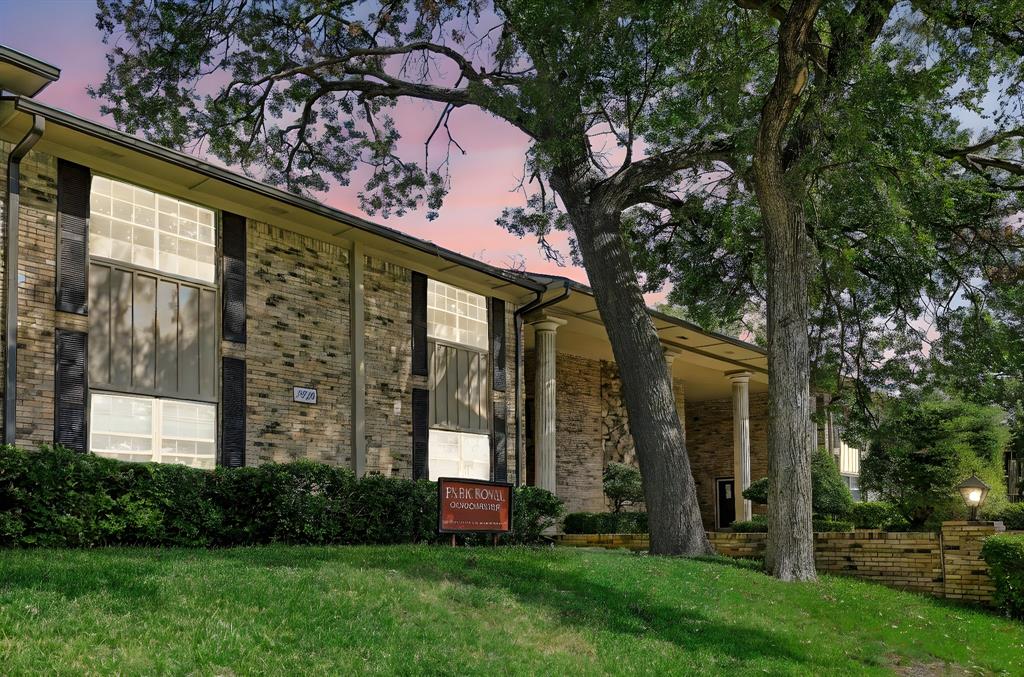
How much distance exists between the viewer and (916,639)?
1087 centimetres

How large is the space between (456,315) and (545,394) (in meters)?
3.74

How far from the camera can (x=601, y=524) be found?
23031 millimetres

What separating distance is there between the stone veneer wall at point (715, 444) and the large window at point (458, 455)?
17.7 meters

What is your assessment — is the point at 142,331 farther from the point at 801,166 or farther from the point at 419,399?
the point at 801,166

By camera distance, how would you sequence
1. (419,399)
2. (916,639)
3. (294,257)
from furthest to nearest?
1. (419,399)
2. (294,257)
3. (916,639)

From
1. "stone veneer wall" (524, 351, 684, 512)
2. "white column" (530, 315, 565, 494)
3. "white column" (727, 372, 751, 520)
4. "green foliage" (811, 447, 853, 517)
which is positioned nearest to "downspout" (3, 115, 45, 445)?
"white column" (530, 315, 565, 494)

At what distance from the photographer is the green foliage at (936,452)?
19234 mm

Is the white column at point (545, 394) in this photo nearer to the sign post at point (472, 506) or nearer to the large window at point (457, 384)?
the large window at point (457, 384)

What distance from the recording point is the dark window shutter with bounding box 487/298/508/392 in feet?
62.7

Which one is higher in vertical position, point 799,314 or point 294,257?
point 294,257

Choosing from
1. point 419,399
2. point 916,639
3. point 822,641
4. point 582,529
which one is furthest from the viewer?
point 582,529

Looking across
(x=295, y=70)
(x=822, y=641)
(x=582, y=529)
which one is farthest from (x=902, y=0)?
(x=582, y=529)

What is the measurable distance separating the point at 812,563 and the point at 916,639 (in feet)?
9.20

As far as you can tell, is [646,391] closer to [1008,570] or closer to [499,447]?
[499,447]
